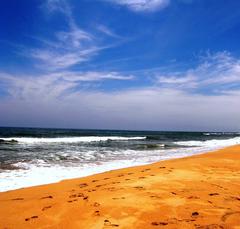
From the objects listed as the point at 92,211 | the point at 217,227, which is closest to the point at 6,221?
the point at 92,211

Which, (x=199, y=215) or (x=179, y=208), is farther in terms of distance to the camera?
(x=179, y=208)

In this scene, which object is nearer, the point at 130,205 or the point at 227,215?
the point at 227,215

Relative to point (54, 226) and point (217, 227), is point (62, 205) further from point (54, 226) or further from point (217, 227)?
point (217, 227)

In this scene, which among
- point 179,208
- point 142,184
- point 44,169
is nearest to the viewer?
point 179,208

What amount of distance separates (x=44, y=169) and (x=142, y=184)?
195 inches

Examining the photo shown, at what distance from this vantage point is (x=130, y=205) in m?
4.55

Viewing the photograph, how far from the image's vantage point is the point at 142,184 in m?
6.12

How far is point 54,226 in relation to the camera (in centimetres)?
386

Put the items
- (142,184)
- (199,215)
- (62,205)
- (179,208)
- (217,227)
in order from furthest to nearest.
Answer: (142,184) < (62,205) < (179,208) < (199,215) < (217,227)

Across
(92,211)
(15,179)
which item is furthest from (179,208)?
(15,179)

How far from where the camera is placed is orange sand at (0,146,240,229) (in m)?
3.90

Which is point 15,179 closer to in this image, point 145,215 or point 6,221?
point 6,221

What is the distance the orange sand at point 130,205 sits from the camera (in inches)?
154

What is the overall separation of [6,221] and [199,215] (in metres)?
2.84
